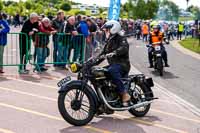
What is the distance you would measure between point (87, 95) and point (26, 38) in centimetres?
591

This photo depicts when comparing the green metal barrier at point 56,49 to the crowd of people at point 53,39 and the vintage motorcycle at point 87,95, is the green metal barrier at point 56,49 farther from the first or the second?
the vintage motorcycle at point 87,95

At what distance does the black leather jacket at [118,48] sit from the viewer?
25.8 feet

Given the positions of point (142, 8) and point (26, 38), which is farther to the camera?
point (142, 8)

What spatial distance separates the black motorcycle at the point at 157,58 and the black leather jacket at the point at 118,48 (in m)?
6.65

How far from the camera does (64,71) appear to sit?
13.8 metres

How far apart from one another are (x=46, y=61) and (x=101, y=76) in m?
7.20

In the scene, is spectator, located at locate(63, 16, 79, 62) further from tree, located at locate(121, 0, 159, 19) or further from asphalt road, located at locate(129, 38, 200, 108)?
tree, located at locate(121, 0, 159, 19)

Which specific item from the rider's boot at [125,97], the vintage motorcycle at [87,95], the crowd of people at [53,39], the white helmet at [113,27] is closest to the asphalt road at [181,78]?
the crowd of people at [53,39]

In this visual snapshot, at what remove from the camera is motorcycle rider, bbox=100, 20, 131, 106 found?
7.75 metres

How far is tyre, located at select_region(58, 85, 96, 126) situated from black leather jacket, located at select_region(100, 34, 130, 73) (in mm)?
804

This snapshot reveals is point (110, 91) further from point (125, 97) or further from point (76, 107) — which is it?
point (76, 107)

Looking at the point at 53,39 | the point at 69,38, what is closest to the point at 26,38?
the point at 53,39

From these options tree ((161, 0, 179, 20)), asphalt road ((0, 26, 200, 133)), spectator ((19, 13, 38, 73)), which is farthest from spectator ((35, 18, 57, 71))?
tree ((161, 0, 179, 20))

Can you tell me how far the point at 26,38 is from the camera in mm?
12977
